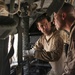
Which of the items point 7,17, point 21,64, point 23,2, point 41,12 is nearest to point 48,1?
point 41,12

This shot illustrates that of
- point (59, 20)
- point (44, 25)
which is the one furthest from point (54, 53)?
point (59, 20)

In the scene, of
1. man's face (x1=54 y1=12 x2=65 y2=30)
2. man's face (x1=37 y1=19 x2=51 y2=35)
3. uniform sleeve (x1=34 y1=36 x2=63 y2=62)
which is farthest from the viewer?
man's face (x1=37 y1=19 x2=51 y2=35)

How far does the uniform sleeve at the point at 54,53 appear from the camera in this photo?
82.1 inches

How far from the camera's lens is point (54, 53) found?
7.07 ft

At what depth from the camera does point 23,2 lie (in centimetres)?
202

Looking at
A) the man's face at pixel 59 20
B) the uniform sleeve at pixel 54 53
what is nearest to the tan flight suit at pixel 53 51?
the uniform sleeve at pixel 54 53

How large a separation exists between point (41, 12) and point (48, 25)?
0.26 meters

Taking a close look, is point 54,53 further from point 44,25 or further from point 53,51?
point 44,25

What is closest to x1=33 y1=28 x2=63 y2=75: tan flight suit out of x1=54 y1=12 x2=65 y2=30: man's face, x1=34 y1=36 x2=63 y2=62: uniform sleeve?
x1=34 y1=36 x2=63 y2=62: uniform sleeve

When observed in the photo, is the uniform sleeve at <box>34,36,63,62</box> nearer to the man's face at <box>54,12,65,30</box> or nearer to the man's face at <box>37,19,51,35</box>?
the man's face at <box>37,19,51,35</box>

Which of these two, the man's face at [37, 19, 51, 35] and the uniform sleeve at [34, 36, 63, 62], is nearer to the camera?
the uniform sleeve at [34, 36, 63, 62]

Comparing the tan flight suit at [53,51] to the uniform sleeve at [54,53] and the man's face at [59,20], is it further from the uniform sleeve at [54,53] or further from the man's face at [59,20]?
the man's face at [59,20]

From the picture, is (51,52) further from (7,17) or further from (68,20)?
(7,17)

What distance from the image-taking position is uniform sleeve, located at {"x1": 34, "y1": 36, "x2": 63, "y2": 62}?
2.09 meters
